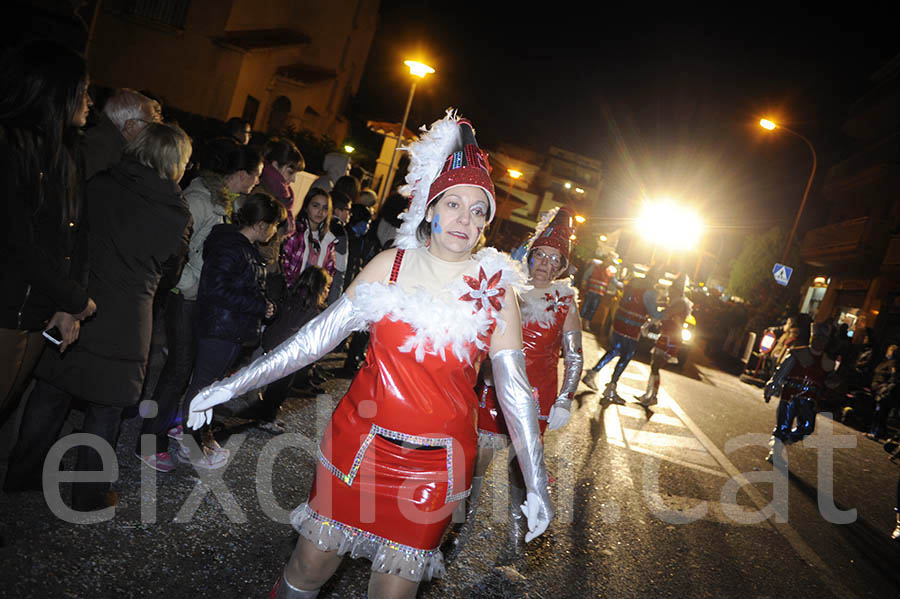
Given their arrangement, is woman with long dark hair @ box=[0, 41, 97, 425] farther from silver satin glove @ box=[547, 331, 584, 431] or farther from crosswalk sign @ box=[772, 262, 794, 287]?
crosswalk sign @ box=[772, 262, 794, 287]

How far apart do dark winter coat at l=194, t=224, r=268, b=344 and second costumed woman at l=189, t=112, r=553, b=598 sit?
1.57 m

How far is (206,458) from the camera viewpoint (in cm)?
446

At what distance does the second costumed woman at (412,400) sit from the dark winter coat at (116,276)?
1028mm

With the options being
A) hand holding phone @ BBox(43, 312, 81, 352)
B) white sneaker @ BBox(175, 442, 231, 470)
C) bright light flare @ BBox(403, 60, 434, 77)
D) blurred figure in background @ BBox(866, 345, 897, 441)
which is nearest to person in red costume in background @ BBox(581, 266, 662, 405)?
bright light flare @ BBox(403, 60, 434, 77)

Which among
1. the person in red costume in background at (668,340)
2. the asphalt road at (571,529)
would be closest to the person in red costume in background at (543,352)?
the asphalt road at (571,529)

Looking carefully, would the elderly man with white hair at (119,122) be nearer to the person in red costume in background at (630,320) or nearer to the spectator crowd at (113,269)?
the spectator crowd at (113,269)

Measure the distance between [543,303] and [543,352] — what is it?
0.40 metres

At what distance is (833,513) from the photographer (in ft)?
24.2

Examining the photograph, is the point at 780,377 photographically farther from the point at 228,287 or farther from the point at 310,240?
the point at 228,287

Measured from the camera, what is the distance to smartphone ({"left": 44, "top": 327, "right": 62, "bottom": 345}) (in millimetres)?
3146

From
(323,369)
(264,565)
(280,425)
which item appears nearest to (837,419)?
(323,369)

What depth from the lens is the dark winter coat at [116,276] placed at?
11.1 ft

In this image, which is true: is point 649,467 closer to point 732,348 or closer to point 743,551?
point 743,551

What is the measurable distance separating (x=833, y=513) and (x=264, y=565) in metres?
6.91
